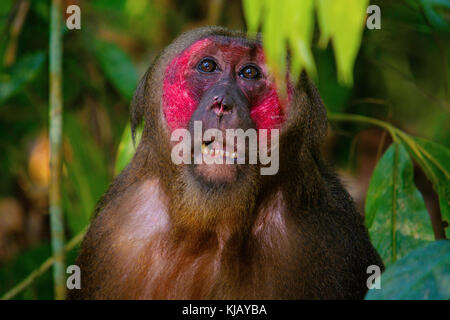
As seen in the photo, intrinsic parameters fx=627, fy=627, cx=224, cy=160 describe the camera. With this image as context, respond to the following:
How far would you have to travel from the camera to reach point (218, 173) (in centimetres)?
274

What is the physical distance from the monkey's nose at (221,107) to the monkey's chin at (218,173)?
0.24 metres

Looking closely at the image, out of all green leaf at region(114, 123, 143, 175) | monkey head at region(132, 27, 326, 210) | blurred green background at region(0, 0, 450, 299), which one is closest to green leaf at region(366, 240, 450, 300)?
monkey head at region(132, 27, 326, 210)

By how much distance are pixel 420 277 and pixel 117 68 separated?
3.23 meters

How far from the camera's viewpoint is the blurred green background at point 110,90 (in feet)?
14.7

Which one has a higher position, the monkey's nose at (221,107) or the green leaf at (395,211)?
the monkey's nose at (221,107)

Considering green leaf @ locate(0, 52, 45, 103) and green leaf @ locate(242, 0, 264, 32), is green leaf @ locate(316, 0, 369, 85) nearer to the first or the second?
green leaf @ locate(242, 0, 264, 32)

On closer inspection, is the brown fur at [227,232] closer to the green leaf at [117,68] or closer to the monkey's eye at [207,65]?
the monkey's eye at [207,65]

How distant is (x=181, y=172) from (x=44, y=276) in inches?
113

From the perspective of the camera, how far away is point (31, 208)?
768 centimetres

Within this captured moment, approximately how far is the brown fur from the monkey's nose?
0.33 m

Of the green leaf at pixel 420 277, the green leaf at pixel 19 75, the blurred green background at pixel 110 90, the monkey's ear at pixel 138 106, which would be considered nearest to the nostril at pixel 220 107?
the monkey's ear at pixel 138 106

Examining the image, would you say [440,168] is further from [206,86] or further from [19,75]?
[19,75]

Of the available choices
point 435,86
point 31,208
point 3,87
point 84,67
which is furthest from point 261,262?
point 31,208

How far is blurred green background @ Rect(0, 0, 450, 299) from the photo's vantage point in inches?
177
